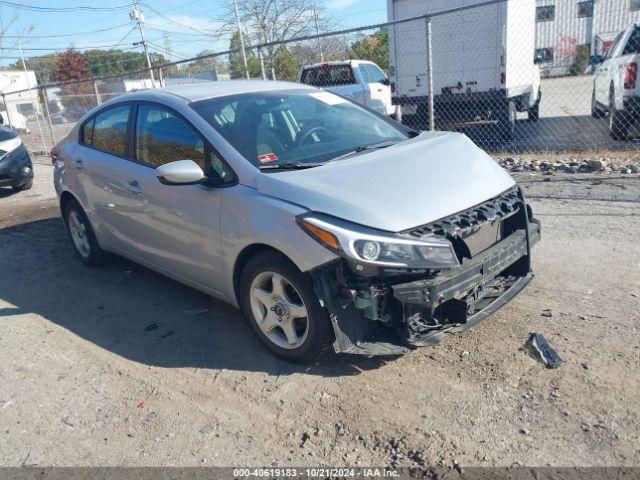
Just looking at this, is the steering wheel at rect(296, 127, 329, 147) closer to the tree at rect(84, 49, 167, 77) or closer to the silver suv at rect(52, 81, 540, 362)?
the silver suv at rect(52, 81, 540, 362)

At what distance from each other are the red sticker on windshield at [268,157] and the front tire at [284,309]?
2.14ft

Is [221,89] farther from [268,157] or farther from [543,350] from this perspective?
[543,350]

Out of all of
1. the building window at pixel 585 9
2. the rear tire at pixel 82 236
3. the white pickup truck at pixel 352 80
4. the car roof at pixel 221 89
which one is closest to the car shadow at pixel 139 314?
the rear tire at pixel 82 236

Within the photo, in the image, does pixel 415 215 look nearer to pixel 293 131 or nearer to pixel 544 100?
pixel 293 131

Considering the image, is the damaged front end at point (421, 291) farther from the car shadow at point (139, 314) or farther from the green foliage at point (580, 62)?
the green foliage at point (580, 62)

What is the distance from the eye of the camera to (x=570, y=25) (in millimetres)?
36938

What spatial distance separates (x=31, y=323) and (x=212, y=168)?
2.20m

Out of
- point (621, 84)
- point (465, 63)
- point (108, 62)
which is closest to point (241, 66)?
point (465, 63)

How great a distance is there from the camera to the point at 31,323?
4.54m

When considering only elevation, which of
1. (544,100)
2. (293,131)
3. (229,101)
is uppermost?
(229,101)

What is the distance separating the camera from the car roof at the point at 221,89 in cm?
421

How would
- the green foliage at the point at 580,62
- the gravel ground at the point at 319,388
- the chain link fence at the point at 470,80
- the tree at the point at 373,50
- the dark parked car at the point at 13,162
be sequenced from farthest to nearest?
1. the green foliage at the point at 580,62
2. the tree at the point at 373,50
3. the chain link fence at the point at 470,80
4. the dark parked car at the point at 13,162
5. the gravel ground at the point at 319,388

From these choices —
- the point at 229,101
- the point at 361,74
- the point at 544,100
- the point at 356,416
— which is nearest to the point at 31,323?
the point at 229,101

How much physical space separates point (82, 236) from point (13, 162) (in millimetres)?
5748
